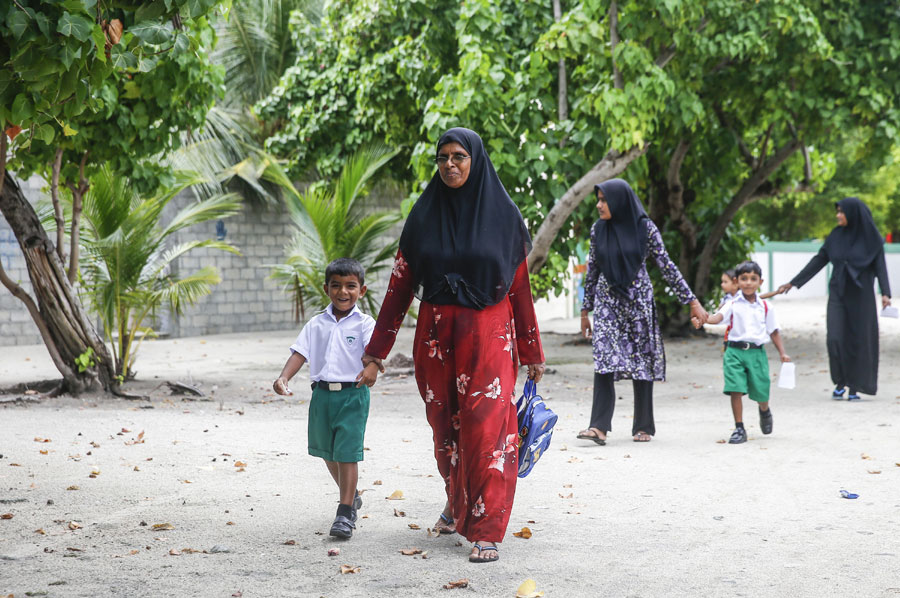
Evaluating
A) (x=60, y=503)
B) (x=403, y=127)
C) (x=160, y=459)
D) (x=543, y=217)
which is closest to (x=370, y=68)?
(x=403, y=127)

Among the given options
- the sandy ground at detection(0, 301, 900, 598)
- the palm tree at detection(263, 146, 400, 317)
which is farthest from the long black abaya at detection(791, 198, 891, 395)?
the palm tree at detection(263, 146, 400, 317)

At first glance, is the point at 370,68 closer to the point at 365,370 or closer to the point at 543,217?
the point at 543,217

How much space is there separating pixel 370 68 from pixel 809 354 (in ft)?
25.6

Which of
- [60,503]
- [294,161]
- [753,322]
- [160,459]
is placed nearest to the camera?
[60,503]

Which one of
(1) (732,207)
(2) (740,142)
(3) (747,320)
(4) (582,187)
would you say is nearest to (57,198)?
(4) (582,187)

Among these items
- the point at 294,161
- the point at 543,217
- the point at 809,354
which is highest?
the point at 294,161

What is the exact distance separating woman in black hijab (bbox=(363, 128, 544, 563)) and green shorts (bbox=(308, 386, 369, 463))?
22 cm

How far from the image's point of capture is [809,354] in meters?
15.7

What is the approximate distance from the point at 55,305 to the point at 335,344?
581 cm

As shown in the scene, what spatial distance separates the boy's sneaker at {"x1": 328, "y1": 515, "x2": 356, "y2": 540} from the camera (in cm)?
473

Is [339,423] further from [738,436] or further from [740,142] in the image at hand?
[740,142]

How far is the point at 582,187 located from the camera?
38.0 ft

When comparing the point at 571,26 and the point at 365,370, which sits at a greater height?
the point at 571,26

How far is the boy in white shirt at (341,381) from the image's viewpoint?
4805mm
